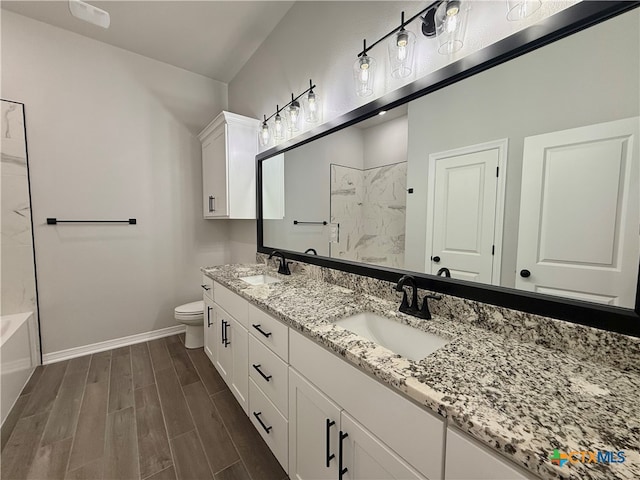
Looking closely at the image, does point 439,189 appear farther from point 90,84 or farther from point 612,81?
point 90,84

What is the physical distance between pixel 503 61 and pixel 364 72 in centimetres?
66

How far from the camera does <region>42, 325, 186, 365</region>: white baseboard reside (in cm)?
229

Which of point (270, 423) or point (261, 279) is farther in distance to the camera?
point (261, 279)

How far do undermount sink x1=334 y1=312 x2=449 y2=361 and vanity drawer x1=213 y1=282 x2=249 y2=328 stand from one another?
629mm

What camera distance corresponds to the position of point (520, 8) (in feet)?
2.86

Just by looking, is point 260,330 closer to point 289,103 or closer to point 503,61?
point 503,61

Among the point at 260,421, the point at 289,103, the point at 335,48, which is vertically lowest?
the point at 260,421

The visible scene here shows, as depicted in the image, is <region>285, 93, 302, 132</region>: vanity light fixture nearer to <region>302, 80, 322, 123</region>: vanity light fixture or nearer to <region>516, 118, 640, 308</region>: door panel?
<region>302, 80, 322, 123</region>: vanity light fixture

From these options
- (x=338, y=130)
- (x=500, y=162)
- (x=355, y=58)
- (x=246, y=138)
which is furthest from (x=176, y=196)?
(x=500, y=162)

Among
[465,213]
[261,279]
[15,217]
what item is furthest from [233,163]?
[465,213]

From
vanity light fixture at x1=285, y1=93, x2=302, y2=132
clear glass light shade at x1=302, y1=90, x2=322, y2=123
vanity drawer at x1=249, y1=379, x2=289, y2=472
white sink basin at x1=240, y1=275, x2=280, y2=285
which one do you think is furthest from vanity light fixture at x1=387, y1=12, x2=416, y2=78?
vanity drawer at x1=249, y1=379, x2=289, y2=472

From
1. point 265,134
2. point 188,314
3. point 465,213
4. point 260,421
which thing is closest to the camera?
point 465,213

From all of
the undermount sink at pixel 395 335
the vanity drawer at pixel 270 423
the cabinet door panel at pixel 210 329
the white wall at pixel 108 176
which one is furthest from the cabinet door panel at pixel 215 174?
the undermount sink at pixel 395 335

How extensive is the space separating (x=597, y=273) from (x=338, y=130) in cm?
137
